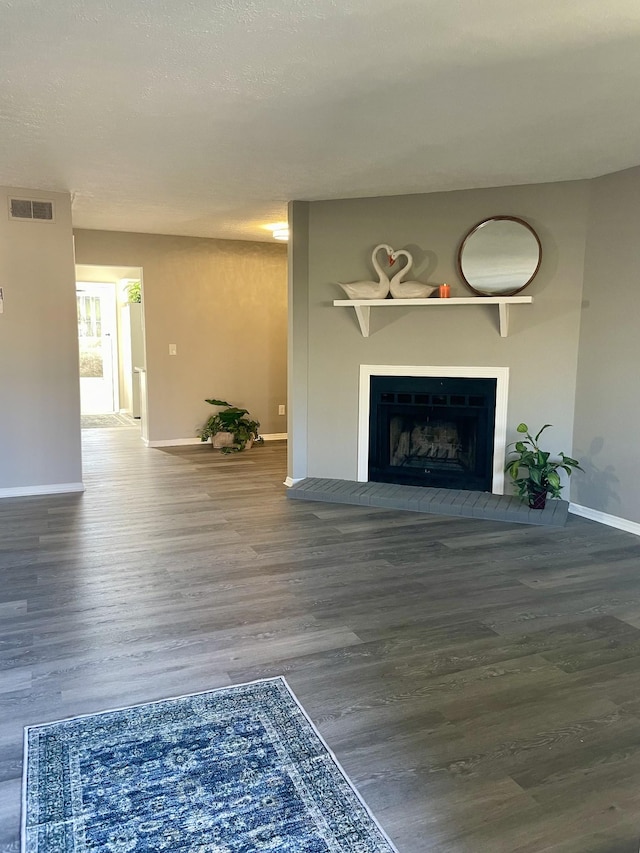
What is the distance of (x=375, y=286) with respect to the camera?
5.02 metres

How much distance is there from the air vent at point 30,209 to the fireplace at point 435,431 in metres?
2.89

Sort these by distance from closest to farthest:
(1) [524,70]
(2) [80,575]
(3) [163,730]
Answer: (3) [163,730] → (1) [524,70] → (2) [80,575]

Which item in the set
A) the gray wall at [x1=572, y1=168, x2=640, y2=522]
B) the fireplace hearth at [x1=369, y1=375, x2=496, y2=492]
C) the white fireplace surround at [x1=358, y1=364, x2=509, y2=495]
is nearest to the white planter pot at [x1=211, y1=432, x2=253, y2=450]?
the white fireplace surround at [x1=358, y1=364, x2=509, y2=495]

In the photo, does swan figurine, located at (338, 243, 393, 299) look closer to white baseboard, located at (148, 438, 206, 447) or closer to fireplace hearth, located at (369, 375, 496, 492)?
fireplace hearth, located at (369, 375, 496, 492)

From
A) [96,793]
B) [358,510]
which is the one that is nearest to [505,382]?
[358,510]

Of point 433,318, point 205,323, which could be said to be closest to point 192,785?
point 433,318

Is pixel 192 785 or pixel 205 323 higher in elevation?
pixel 205 323

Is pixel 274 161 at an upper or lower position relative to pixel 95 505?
upper

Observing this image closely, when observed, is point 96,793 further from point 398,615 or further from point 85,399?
point 85,399

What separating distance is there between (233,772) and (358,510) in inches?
118

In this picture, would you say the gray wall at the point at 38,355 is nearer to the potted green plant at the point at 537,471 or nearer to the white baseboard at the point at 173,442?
the white baseboard at the point at 173,442

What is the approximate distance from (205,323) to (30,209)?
2.77 m

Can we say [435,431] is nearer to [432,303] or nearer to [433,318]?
[433,318]

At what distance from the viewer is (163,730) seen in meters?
2.06
